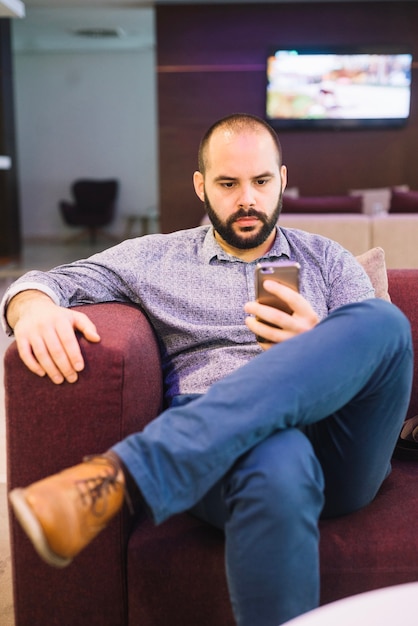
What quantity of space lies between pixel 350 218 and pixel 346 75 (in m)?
3.46

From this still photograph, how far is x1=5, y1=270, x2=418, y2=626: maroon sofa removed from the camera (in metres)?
1.19

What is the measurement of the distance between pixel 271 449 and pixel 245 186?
0.73m

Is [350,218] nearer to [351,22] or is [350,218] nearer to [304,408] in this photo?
[304,408]

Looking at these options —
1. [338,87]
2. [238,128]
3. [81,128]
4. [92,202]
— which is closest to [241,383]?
[238,128]

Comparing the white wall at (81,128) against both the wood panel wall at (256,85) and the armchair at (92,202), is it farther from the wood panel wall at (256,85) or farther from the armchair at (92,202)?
the wood panel wall at (256,85)

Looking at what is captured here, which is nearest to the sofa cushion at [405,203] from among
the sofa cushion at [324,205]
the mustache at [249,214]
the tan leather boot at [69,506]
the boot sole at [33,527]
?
the sofa cushion at [324,205]

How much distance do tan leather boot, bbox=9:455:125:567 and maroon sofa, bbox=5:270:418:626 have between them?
0.22m

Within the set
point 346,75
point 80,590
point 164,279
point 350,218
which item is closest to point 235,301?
point 164,279

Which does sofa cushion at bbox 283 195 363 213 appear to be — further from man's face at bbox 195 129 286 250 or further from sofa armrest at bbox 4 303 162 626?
sofa armrest at bbox 4 303 162 626

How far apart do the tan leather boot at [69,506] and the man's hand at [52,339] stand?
240 mm

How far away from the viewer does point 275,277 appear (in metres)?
1.27

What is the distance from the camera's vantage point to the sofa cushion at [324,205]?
4426 mm

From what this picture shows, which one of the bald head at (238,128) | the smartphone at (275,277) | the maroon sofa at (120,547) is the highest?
the bald head at (238,128)

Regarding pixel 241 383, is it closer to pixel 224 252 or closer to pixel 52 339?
pixel 52 339
